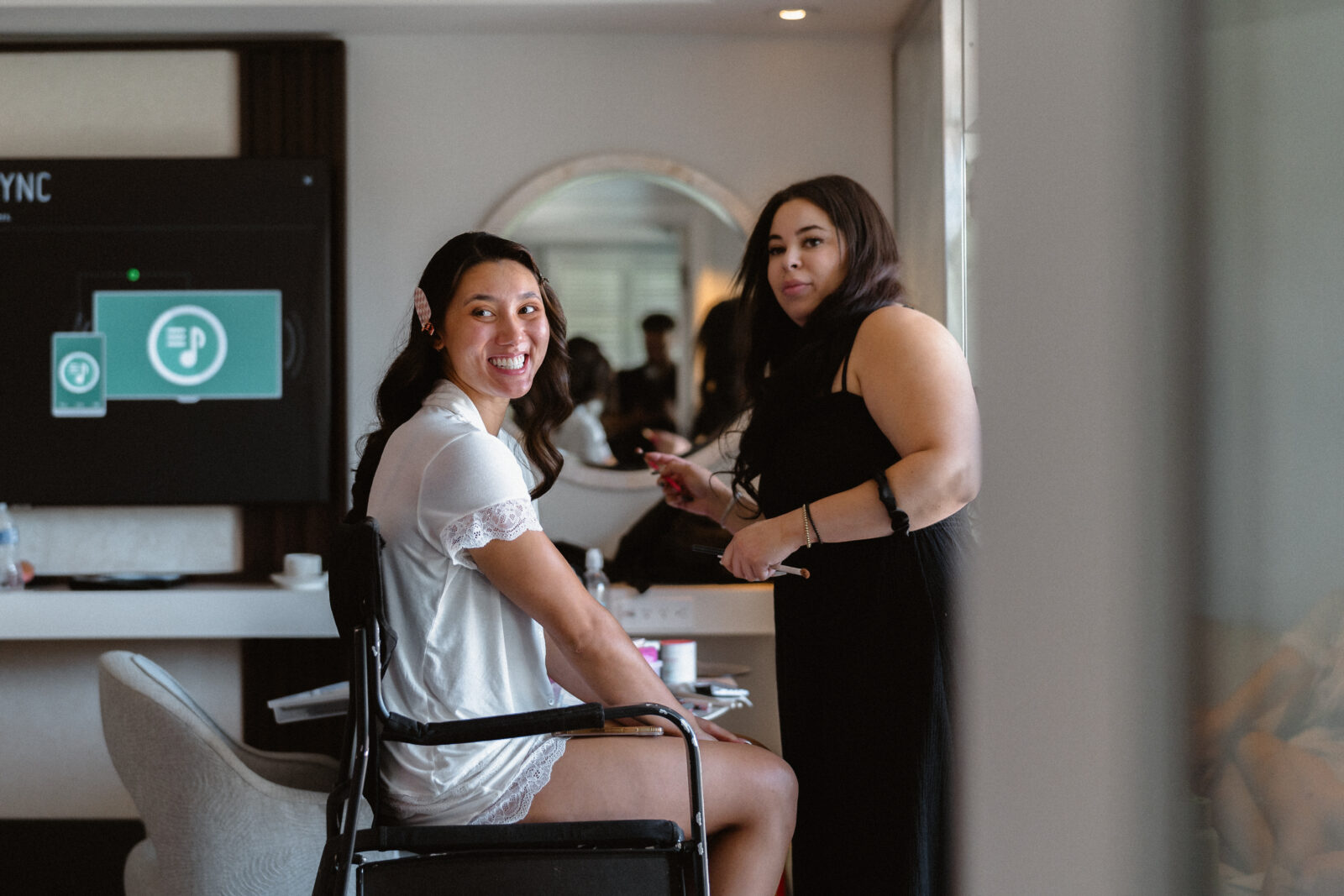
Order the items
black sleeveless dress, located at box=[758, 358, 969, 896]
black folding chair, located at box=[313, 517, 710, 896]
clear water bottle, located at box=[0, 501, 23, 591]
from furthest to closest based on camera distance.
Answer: clear water bottle, located at box=[0, 501, 23, 591], black sleeveless dress, located at box=[758, 358, 969, 896], black folding chair, located at box=[313, 517, 710, 896]

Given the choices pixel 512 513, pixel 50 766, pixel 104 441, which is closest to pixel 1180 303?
pixel 512 513

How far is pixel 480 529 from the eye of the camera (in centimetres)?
140

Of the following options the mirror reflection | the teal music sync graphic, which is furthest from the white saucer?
the mirror reflection

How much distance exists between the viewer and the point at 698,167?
332 centimetres

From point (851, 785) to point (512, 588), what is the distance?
1.99ft

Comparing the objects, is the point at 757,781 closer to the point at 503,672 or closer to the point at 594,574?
the point at 503,672

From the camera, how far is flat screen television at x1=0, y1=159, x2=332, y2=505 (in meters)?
3.18

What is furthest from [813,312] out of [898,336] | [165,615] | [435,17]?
[165,615]

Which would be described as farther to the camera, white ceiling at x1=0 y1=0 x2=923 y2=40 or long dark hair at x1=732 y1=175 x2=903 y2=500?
white ceiling at x1=0 y1=0 x2=923 y2=40

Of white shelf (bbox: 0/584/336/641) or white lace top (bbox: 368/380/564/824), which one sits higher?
white lace top (bbox: 368/380/564/824)

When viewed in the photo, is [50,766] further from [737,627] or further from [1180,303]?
[1180,303]

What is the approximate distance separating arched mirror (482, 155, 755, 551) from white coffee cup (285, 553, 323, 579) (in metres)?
0.74

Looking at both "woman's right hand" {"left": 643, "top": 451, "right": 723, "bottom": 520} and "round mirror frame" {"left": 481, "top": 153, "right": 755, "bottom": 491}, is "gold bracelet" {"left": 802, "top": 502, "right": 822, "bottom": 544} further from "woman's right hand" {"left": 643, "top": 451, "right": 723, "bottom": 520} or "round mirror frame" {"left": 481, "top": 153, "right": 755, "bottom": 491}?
"round mirror frame" {"left": 481, "top": 153, "right": 755, "bottom": 491}

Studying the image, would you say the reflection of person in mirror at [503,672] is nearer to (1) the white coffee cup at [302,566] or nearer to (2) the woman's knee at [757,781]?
(2) the woman's knee at [757,781]
